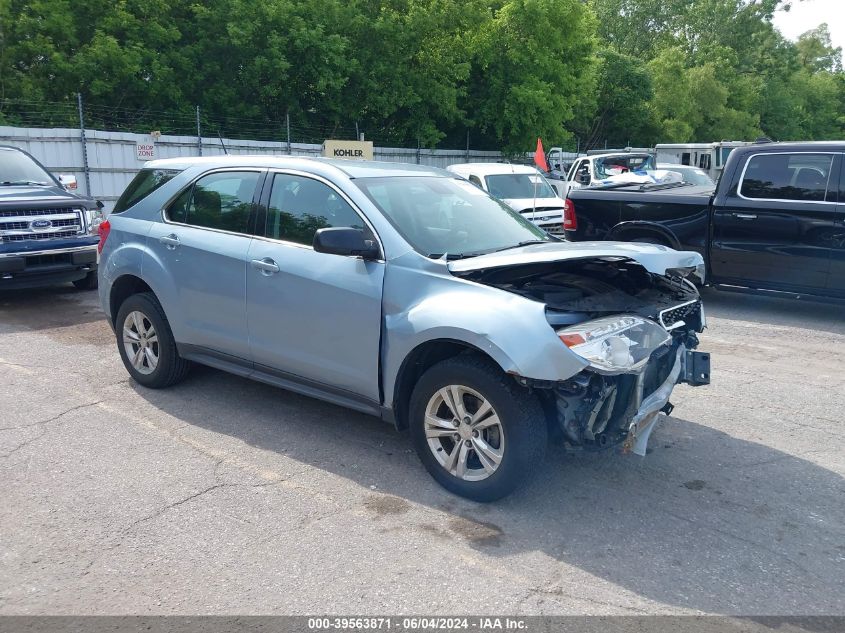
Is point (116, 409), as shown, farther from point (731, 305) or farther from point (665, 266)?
point (731, 305)

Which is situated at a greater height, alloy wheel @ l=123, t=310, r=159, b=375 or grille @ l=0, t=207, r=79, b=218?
grille @ l=0, t=207, r=79, b=218

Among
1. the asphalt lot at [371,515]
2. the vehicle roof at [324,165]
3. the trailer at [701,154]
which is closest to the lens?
the asphalt lot at [371,515]

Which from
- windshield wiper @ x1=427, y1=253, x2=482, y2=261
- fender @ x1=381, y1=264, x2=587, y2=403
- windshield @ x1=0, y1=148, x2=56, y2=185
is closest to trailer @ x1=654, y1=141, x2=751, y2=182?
windshield @ x1=0, y1=148, x2=56, y2=185

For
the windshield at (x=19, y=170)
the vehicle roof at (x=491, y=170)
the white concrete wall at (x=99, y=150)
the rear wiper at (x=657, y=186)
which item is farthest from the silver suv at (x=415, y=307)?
the white concrete wall at (x=99, y=150)

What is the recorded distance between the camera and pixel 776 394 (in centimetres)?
608

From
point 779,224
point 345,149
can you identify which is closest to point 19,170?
point 345,149

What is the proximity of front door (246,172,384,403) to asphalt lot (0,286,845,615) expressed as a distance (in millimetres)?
564

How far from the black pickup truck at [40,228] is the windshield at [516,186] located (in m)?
6.72

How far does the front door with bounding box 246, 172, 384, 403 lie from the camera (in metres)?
4.49

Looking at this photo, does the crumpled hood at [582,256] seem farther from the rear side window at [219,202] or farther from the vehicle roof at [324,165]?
the rear side window at [219,202]

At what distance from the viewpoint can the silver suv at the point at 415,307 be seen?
12.7 ft

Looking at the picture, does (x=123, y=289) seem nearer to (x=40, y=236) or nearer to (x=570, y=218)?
(x=40, y=236)

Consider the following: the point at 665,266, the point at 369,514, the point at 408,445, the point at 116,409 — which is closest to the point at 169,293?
the point at 116,409

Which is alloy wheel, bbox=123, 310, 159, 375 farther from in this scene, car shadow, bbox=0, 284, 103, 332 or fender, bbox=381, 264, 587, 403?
car shadow, bbox=0, 284, 103, 332
